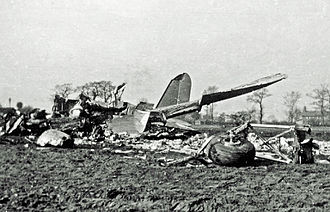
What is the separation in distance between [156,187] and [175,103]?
14323 millimetres

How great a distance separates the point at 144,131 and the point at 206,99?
3.56m

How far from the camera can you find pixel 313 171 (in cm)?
798

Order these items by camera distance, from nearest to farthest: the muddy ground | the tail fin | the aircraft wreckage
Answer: the muddy ground, the aircraft wreckage, the tail fin

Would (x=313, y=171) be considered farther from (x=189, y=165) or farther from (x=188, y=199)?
(x=188, y=199)

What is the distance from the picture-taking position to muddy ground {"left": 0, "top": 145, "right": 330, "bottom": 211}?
513cm

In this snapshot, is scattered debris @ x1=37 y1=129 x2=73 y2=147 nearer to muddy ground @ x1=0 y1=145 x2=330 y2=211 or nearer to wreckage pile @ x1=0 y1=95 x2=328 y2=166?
wreckage pile @ x1=0 y1=95 x2=328 y2=166

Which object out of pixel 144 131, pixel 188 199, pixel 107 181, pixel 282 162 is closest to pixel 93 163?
pixel 107 181

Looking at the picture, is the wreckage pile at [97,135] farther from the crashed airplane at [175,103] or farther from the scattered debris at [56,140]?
the crashed airplane at [175,103]

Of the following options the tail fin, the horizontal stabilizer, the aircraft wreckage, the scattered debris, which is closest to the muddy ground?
the aircraft wreckage

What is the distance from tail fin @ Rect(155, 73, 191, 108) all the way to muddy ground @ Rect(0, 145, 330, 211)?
36.8 ft

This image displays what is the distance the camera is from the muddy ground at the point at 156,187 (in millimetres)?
5133

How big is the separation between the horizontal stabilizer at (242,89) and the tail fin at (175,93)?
3.10 meters

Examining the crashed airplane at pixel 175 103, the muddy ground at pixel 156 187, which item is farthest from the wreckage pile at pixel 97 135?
the muddy ground at pixel 156 187

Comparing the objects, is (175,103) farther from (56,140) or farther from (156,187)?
(156,187)
